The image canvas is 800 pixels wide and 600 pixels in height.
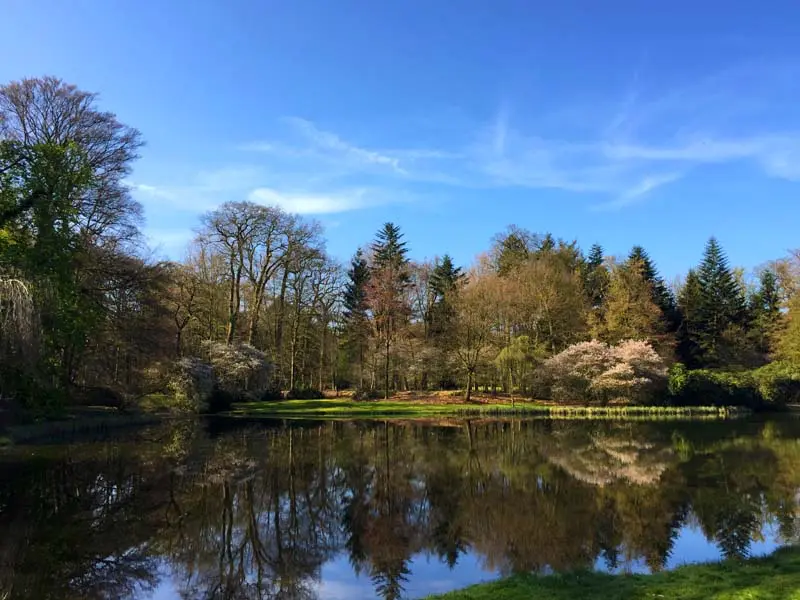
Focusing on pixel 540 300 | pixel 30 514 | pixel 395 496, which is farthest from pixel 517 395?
pixel 30 514

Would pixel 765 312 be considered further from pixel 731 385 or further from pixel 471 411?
pixel 471 411

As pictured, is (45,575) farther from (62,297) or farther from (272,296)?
(272,296)

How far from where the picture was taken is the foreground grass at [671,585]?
581 cm

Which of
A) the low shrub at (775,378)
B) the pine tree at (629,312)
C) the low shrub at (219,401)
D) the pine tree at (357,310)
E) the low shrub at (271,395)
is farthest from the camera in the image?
the pine tree at (357,310)

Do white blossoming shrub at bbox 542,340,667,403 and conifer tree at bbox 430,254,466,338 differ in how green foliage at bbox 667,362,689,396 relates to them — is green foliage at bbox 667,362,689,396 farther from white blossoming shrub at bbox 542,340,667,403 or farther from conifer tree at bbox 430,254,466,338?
conifer tree at bbox 430,254,466,338

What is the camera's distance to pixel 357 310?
1907 inches

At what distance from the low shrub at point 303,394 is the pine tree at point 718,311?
1271 inches

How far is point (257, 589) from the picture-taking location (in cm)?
712

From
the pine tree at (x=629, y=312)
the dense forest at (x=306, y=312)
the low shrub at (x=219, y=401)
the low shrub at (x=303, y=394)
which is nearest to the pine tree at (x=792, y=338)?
the dense forest at (x=306, y=312)

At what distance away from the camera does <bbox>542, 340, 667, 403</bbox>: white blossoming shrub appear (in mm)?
37844

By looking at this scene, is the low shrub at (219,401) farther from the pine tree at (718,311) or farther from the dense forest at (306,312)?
the pine tree at (718,311)

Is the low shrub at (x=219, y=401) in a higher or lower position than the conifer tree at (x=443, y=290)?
lower

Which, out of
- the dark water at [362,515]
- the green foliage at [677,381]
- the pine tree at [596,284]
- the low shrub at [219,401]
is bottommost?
the dark water at [362,515]

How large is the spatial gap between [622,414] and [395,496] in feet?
90.6
